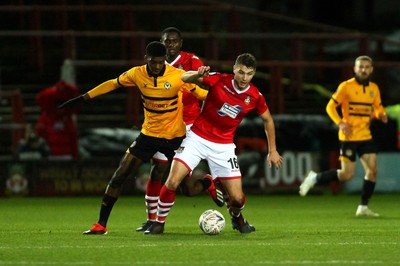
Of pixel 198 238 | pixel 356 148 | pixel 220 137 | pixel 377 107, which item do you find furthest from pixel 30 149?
pixel 198 238

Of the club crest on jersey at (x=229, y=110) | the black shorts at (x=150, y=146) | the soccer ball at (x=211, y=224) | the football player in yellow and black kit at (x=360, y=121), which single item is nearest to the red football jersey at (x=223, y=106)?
the club crest on jersey at (x=229, y=110)

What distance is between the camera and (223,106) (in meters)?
11.9

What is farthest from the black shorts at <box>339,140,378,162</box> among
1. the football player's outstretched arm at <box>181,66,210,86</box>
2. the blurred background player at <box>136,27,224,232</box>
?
the football player's outstretched arm at <box>181,66,210,86</box>

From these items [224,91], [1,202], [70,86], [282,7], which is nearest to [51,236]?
[224,91]

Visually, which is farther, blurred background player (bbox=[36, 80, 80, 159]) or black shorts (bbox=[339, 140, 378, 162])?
blurred background player (bbox=[36, 80, 80, 159])

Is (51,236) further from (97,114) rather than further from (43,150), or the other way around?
(97,114)

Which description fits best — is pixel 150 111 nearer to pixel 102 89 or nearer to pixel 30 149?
pixel 102 89

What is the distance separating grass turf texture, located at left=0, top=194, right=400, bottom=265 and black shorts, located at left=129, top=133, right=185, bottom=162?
33.7 inches

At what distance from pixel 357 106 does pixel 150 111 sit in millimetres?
4315

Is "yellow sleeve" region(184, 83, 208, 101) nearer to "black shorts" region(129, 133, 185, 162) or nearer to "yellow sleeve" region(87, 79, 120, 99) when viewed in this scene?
"black shorts" region(129, 133, 185, 162)

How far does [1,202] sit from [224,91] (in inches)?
300

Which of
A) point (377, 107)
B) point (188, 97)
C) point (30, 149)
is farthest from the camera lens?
point (30, 149)

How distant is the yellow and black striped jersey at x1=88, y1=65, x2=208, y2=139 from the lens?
12.0 meters

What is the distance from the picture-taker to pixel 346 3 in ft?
100
